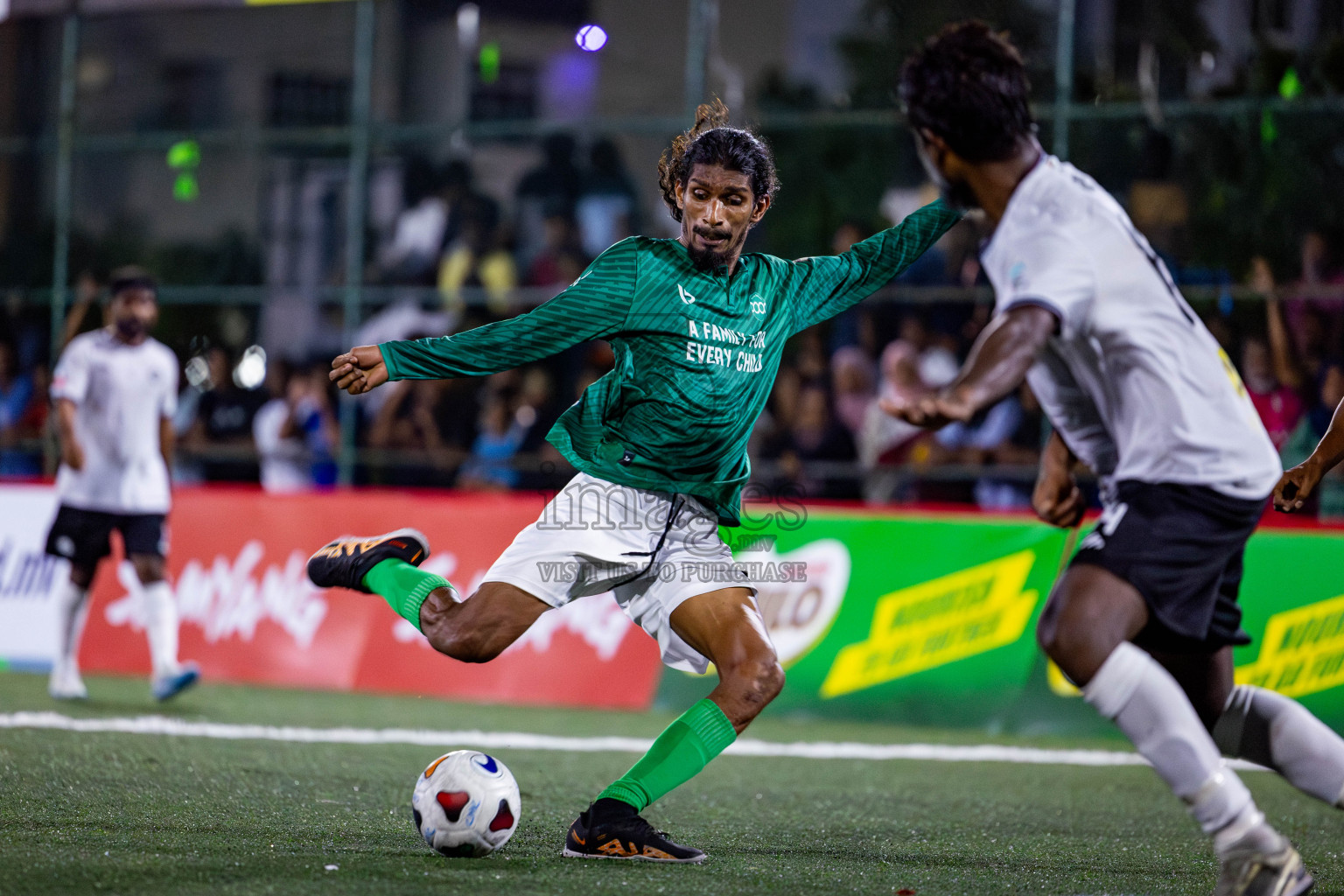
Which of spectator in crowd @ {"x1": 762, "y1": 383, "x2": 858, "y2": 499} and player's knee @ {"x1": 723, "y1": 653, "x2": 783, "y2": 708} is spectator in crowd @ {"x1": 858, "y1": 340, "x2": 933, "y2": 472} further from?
player's knee @ {"x1": 723, "y1": 653, "x2": 783, "y2": 708}

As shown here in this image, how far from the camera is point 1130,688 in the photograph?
3611 mm

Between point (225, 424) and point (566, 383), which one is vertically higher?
point (566, 383)

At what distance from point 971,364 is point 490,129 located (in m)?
9.92

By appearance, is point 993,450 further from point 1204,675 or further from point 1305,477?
point 1204,675

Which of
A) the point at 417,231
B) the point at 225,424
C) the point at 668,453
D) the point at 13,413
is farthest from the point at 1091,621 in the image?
the point at 13,413

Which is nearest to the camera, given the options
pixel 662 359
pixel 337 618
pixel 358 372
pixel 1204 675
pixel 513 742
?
pixel 1204 675

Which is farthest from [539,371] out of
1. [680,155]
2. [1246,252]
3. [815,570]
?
[680,155]

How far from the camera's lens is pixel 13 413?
1354 centimetres

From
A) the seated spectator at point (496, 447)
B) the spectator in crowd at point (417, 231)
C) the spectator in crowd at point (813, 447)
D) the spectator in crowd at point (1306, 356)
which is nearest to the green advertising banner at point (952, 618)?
the spectator in crowd at point (1306, 356)

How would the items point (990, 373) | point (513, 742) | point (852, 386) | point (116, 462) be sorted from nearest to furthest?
point (990, 373) < point (513, 742) < point (116, 462) < point (852, 386)

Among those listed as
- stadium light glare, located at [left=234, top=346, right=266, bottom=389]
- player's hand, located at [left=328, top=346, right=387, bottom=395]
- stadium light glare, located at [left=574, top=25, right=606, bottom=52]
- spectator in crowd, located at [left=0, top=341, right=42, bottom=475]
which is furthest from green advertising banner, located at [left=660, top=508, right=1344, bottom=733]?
spectator in crowd, located at [left=0, top=341, right=42, bottom=475]

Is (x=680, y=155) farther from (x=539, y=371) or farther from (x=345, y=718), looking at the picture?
(x=539, y=371)

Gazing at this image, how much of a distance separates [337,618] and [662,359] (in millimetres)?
5935

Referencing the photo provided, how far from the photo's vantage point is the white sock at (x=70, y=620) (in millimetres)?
8930
